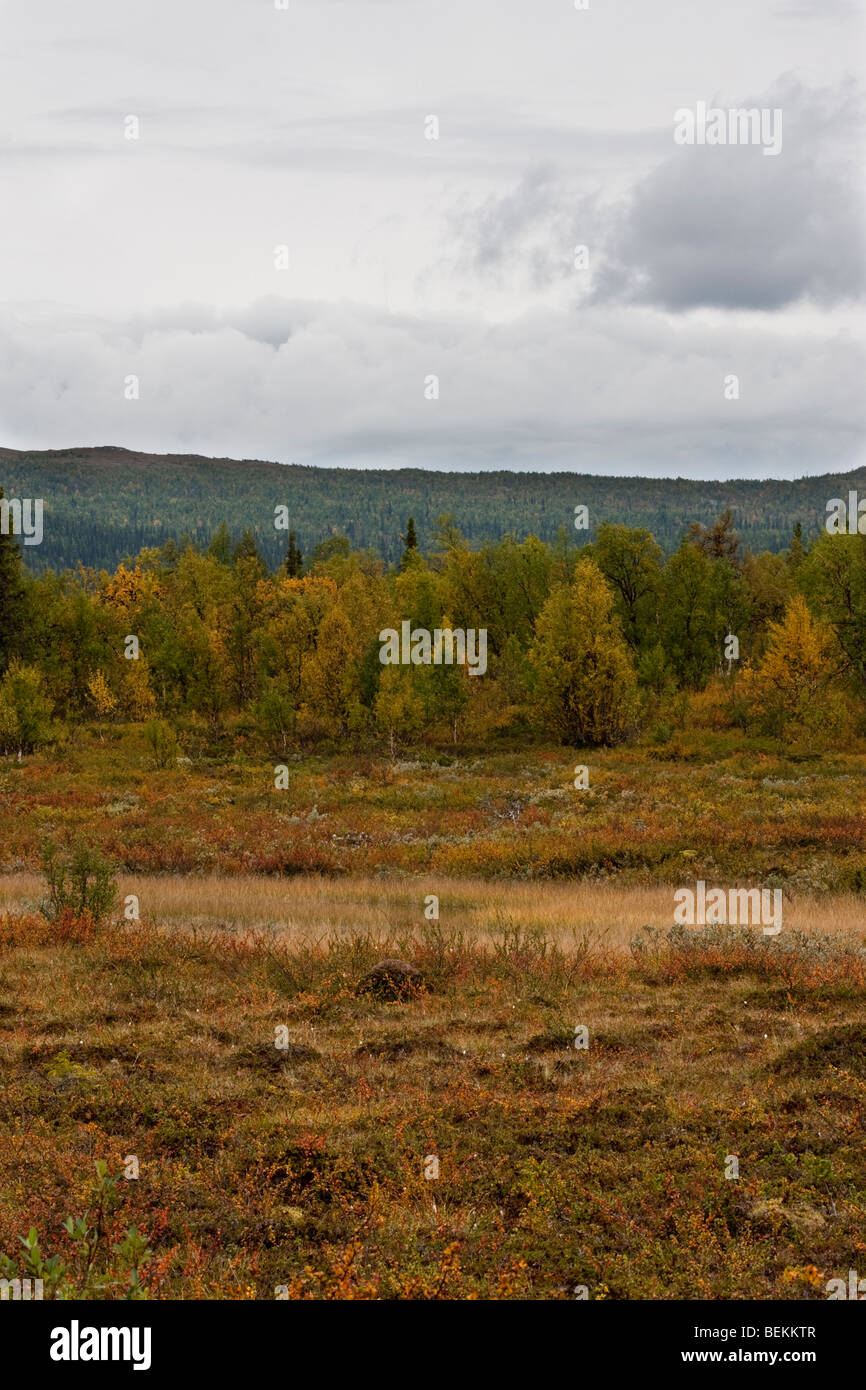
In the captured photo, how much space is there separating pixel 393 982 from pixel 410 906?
7.79 m

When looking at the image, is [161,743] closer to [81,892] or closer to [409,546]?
[81,892]

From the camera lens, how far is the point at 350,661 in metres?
56.7

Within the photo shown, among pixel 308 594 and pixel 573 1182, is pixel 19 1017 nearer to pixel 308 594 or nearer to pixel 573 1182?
pixel 573 1182

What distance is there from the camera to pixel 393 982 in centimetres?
1316

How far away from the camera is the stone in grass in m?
13.0

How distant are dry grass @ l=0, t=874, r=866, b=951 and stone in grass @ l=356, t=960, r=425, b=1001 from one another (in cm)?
250

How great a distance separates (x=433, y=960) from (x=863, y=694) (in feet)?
169

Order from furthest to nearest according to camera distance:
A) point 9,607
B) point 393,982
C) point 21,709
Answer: point 9,607
point 21,709
point 393,982

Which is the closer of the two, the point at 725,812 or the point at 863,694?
the point at 725,812

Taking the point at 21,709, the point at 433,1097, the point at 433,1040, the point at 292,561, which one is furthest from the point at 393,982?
the point at 292,561

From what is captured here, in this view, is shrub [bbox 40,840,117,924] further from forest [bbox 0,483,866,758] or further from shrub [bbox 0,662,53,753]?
shrub [bbox 0,662,53,753]

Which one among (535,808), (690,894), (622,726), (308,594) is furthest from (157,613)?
(690,894)

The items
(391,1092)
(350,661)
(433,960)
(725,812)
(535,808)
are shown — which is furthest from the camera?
(350,661)

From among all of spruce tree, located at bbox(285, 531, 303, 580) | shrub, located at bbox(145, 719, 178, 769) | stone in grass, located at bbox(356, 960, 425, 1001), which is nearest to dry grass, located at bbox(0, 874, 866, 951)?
stone in grass, located at bbox(356, 960, 425, 1001)
